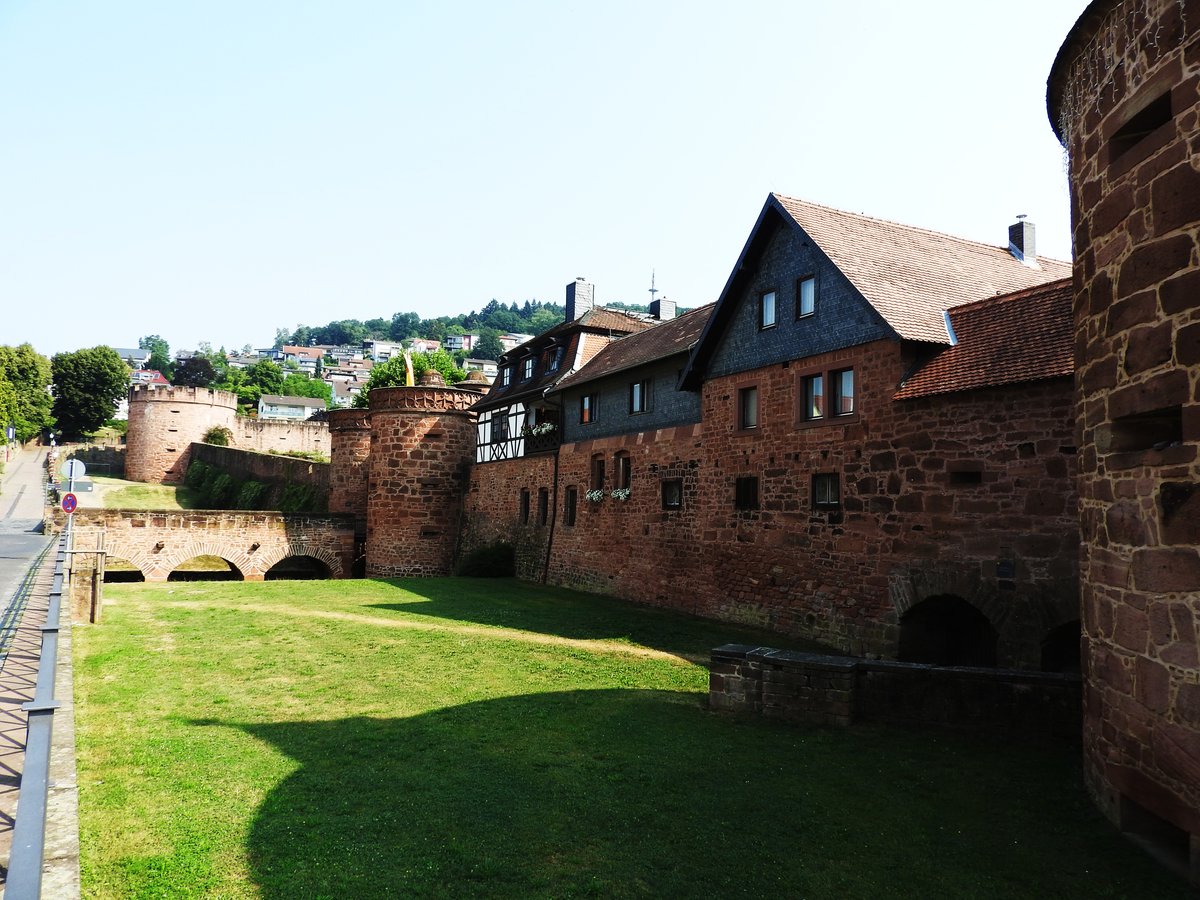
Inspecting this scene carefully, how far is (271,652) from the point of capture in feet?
44.6

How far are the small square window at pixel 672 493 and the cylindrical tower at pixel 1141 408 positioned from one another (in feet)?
45.3

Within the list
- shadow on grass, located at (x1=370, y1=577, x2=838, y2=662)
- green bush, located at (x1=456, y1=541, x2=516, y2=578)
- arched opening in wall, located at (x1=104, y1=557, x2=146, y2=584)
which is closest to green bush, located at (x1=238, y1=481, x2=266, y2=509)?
arched opening in wall, located at (x1=104, y1=557, x2=146, y2=584)

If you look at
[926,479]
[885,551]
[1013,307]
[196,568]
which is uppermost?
[1013,307]

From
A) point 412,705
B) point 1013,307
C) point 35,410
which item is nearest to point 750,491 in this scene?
point 1013,307

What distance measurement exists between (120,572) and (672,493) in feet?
75.9

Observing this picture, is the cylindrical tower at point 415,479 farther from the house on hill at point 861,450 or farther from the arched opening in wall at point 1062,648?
the arched opening in wall at point 1062,648

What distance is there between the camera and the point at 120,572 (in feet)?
105

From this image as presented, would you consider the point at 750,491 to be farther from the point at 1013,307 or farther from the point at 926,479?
the point at 1013,307

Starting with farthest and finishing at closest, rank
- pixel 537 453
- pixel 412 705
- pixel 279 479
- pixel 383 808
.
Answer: pixel 279 479
pixel 537 453
pixel 412 705
pixel 383 808

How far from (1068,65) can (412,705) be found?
982 cm

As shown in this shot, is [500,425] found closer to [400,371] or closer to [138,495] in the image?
[400,371]

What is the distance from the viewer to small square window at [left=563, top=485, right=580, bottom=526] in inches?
1031

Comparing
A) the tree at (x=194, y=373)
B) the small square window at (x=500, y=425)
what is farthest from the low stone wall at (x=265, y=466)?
the tree at (x=194, y=373)

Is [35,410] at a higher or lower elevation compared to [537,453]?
higher
